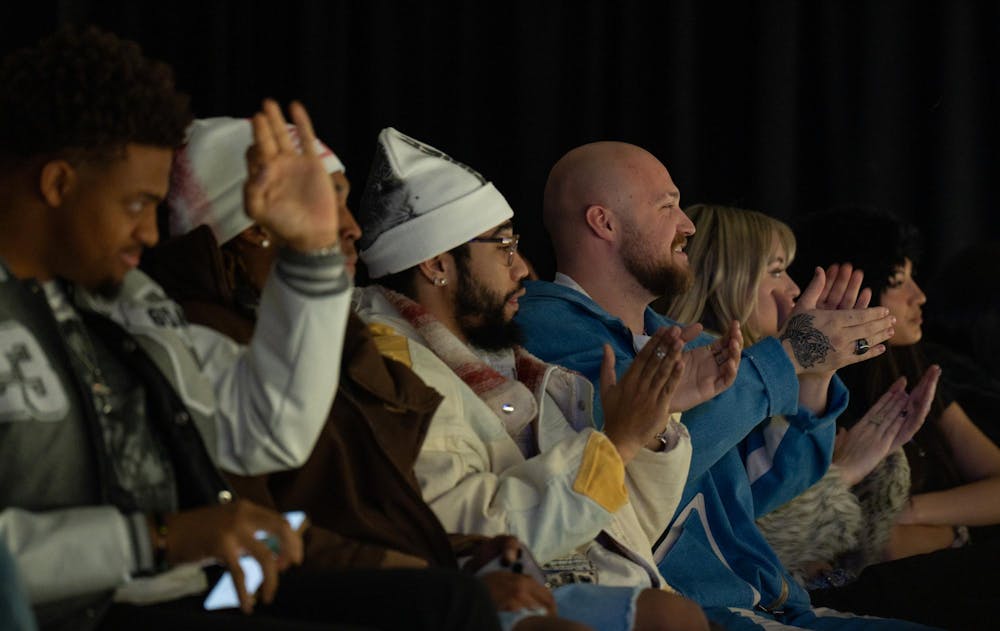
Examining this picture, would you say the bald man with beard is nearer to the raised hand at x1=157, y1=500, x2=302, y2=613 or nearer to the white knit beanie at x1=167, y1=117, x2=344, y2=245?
the white knit beanie at x1=167, y1=117, x2=344, y2=245

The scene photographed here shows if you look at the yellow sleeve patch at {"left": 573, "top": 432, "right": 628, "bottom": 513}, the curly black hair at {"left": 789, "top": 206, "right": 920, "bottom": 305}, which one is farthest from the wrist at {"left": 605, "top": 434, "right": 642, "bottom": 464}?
the curly black hair at {"left": 789, "top": 206, "right": 920, "bottom": 305}

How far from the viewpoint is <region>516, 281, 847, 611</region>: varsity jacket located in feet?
9.05

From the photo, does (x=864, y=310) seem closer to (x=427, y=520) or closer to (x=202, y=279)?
(x=427, y=520)

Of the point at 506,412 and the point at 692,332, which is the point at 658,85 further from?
the point at 506,412

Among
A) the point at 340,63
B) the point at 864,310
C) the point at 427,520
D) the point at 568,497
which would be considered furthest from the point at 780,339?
the point at 340,63

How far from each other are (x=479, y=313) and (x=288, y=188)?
1.00m

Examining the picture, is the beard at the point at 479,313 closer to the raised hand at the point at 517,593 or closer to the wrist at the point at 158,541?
the raised hand at the point at 517,593

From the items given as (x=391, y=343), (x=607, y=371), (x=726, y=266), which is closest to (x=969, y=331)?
(x=726, y=266)

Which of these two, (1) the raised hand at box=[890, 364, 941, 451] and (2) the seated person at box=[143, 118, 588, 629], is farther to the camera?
(1) the raised hand at box=[890, 364, 941, 451]

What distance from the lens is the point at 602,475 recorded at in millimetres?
2221

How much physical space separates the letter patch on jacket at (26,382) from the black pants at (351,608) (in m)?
0.24

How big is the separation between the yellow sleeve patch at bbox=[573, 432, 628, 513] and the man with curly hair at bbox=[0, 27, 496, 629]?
0.61 meters

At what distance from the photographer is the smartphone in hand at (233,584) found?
1580 mm

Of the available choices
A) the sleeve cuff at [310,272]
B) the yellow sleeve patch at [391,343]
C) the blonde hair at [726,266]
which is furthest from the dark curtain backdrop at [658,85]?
the sleeve cuff at [310,272]
